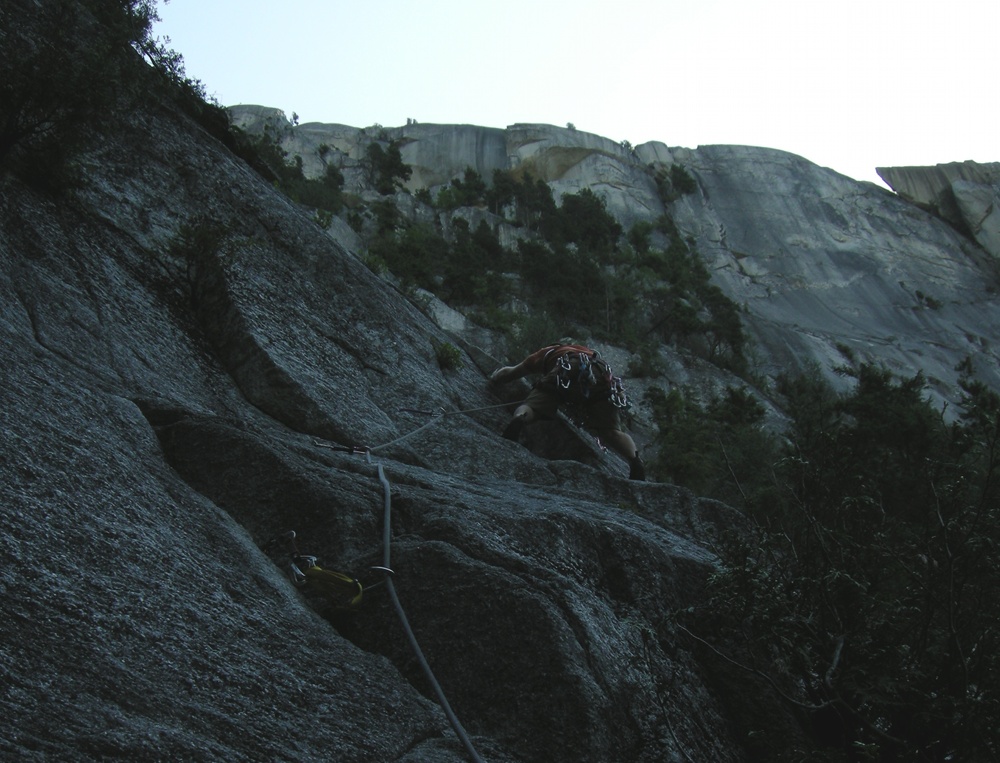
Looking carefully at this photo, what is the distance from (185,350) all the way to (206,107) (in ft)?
13.5

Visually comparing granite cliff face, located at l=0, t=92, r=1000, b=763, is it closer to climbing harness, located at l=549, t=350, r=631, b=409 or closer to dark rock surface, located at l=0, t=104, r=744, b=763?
dark rock surface, located at l=0, t=104, r=744, b=763

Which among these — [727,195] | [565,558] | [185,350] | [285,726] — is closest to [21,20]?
[185,350]

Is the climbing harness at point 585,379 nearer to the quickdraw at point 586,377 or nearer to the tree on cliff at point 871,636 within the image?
the quickdraw at point 586,377

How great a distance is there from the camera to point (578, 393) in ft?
30.1

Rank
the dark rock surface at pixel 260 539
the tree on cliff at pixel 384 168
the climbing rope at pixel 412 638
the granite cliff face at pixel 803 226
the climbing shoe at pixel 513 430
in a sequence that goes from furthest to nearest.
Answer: the tree on cliff at pixel 384 168 → the granite cliff face at pixel 803 226 → the climbing shoe at pixel 513 430 → the climbing rope at pixel 412 638 → the dark rock surface at pixel 260 539

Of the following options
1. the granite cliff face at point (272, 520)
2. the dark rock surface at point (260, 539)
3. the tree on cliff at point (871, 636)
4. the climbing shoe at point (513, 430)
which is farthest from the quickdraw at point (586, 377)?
the tree on cliff at point (871, 636)

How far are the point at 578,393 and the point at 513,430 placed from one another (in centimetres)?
90

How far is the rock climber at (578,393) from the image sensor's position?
9.08m

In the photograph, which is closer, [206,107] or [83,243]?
[83,243]

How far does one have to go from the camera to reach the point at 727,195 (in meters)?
47.0

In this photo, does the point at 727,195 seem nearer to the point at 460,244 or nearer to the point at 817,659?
the point at 460,244

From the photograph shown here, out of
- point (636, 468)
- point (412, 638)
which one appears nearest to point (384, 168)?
point (636, 468)

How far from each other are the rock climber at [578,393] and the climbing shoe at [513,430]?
0.7 inches

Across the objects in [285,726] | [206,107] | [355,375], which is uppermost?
[206,107]
